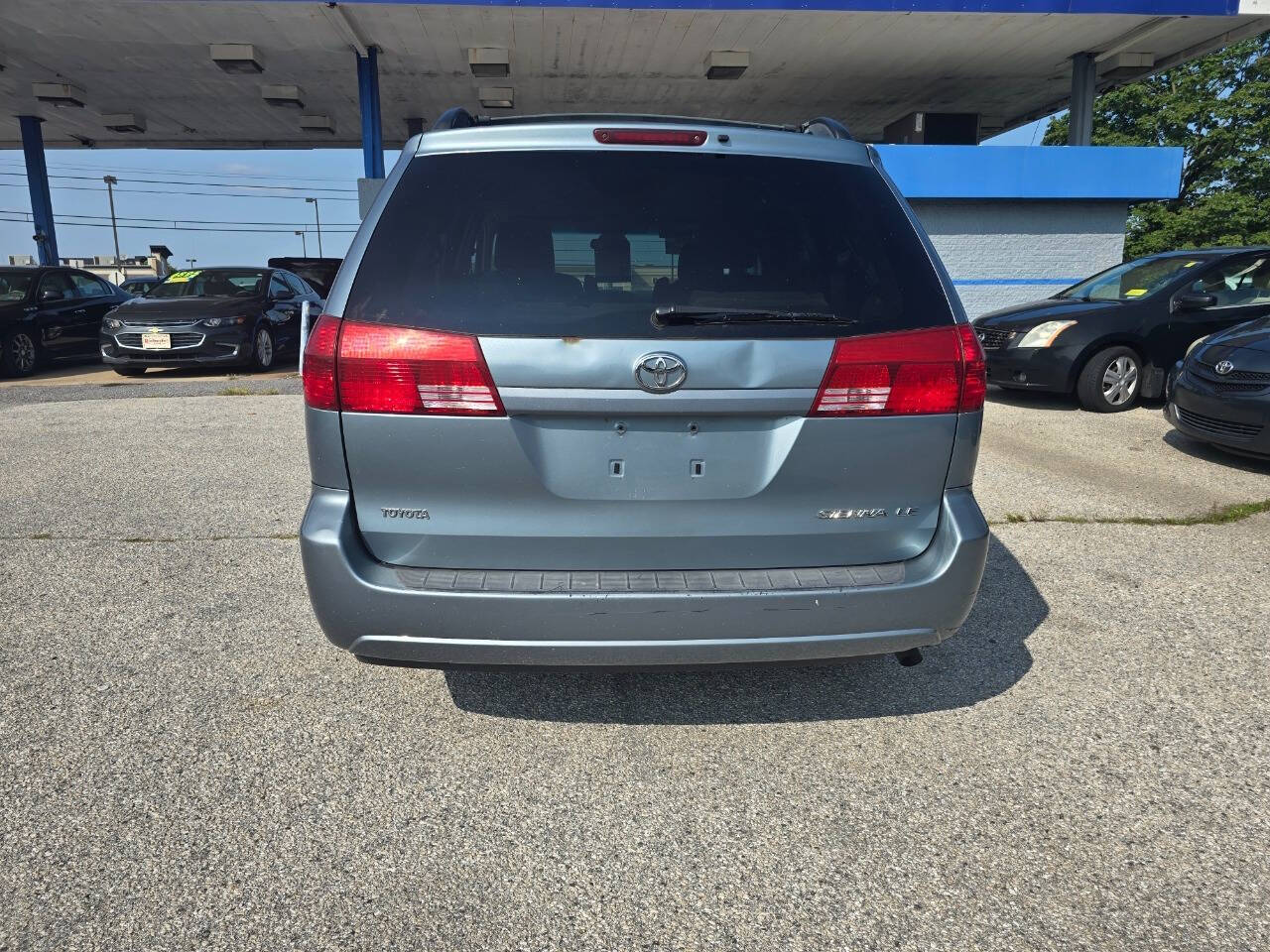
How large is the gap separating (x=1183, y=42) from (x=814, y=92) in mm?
6631

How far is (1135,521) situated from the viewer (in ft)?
16.8

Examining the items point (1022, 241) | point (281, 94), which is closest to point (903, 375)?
point (1022, 241)

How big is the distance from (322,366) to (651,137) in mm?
1095

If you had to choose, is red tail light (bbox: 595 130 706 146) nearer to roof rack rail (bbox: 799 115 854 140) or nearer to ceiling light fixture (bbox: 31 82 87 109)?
roof rack rail (bbox: 799 115 854 140)

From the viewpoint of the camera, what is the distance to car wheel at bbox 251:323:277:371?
39.5ft

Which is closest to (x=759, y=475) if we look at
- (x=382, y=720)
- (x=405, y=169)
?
(x=405, y=169)

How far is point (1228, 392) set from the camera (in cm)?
630

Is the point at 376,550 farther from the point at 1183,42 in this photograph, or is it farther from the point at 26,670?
the point at 1183,42

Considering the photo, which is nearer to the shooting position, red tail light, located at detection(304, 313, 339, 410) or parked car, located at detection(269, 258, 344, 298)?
red tail light, located at detection(304, 313, 339, 410)

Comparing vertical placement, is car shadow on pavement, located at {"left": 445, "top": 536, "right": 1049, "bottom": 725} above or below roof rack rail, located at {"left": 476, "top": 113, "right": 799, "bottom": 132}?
below

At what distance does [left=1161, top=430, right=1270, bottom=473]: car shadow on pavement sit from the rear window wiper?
5690 millimetres

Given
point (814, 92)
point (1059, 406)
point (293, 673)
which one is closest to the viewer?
point (293, 673)

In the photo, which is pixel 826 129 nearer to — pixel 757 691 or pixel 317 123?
pixel 757 691

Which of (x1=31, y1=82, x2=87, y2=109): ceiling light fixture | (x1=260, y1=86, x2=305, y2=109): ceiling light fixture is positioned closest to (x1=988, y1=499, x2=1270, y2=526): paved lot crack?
(x1=260, y1=86, x2=305, y2=109): ceiling light fixture
